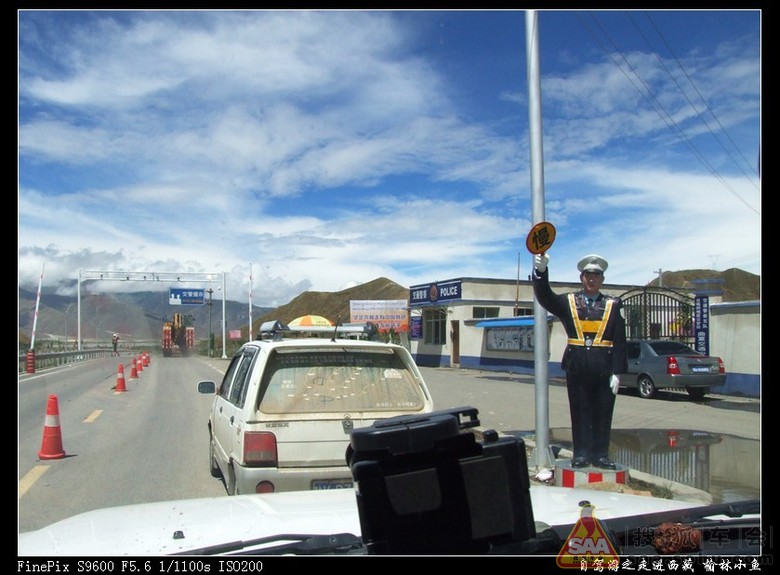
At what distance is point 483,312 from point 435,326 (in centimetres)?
361

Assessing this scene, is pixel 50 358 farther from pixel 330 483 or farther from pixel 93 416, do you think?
pixel 330 483

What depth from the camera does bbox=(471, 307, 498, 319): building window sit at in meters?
36.9

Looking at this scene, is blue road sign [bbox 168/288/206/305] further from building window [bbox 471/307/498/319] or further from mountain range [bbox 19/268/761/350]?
building window [bbox 471/307/498/319]

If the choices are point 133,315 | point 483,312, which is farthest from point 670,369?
point 133,315

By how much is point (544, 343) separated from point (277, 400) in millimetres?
4136

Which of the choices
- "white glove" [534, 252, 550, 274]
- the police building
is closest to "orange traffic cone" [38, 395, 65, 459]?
"white glove" [534, 252, 550, 274]

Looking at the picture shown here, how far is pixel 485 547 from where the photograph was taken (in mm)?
2502

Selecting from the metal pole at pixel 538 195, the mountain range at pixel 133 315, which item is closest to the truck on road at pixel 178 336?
the mountain range at pixel 133 315

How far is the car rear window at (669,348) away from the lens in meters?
17.3

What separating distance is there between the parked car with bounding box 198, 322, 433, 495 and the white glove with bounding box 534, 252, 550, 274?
1439 millimetres

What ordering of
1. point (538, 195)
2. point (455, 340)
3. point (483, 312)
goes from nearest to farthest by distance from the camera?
1. point (538, 195)
2. point (455, 340)
3. point (483, 312)

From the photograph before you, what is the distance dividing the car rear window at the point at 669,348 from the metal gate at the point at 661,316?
244cm

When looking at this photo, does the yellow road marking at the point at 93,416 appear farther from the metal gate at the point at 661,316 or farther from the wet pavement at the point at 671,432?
the metal gate at the point at 661,316

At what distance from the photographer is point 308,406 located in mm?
5195
